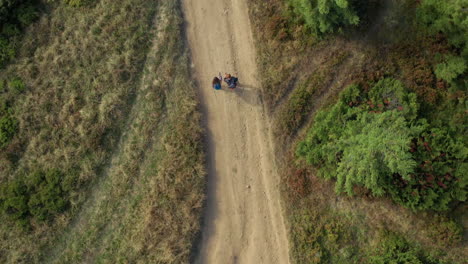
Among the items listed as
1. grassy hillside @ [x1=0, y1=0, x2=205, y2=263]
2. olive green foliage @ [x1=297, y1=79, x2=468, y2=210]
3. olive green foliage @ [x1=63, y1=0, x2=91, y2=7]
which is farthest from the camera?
olive green foliage @ [x1=63, y1=0, x2=91, y2=7]

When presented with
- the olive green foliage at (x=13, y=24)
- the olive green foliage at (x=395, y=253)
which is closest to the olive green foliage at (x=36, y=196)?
the olive green foliage at (x=13, y=24)

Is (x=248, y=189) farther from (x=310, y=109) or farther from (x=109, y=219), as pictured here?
(x=109, y=219)

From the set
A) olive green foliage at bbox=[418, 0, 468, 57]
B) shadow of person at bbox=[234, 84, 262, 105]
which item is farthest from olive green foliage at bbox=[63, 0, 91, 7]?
olive green foliage at bbox=[418, 0, 468, 57]

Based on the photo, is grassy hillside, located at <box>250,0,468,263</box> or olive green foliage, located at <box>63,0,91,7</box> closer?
grassy hillside, located at <box>250,0,468,263</box>

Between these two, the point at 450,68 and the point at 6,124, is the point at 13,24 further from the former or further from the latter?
the point at 450,68

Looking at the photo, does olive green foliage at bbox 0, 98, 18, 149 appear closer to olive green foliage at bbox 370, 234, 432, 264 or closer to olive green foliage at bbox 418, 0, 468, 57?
olive green foliage at bbox 370, 234, 432, 264

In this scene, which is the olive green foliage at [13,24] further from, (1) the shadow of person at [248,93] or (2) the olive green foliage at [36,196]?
(1) the shadow of person at [248,93]

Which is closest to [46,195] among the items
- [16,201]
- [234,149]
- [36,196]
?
[36,196]
